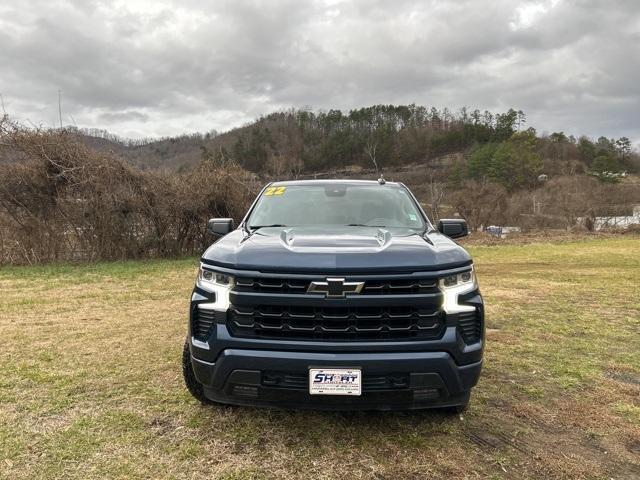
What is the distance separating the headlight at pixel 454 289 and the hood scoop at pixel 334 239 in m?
0.43

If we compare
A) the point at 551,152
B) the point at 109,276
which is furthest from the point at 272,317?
the point at 551,152

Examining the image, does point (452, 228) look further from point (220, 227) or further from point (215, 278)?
point (215, 278)

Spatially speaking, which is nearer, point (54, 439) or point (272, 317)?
point (272, 317)

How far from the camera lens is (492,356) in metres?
4.93

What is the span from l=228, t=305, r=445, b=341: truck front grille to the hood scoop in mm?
366

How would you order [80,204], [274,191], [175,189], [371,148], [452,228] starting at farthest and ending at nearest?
1. [371,148]
2. [175,189]
3. [80,204]
4. [274,191]
5. [452,228]

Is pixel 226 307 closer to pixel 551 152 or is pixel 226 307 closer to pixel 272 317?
pixel 272 317

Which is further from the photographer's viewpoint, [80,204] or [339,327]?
[80,204]

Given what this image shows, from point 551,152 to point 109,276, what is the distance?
212 feet

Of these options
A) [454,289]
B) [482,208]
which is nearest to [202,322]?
[454,289]

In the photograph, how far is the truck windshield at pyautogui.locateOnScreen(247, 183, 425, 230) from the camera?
4.12m

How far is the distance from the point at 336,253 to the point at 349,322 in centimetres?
40

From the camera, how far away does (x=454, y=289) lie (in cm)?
292

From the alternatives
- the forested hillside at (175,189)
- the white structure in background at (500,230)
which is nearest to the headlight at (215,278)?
the forested hillside at (175,189)
